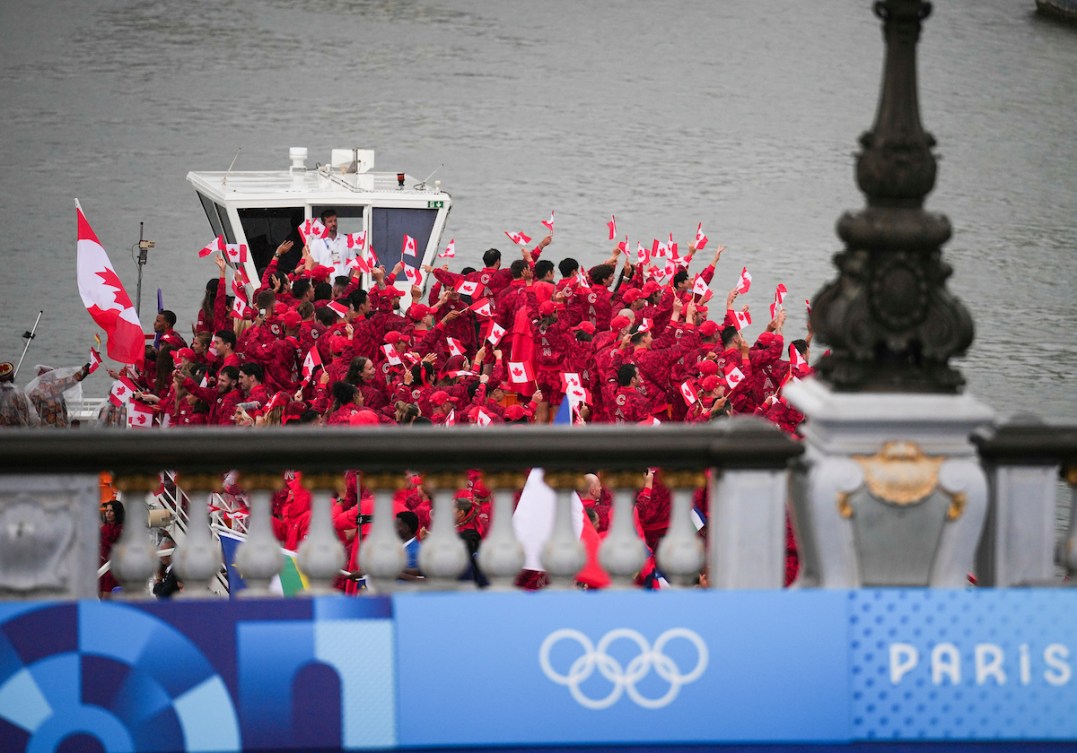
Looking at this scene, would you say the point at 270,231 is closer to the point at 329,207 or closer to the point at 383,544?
the point at 329,207

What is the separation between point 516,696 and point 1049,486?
211cm

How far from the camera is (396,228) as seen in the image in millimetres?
24953

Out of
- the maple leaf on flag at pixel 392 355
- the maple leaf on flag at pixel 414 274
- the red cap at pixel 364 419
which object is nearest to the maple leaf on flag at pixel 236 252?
the maple leaf on flag at pixel 414 274

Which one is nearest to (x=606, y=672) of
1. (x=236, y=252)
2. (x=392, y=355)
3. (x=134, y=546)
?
(x=134, y=546)

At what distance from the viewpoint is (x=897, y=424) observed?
6363 mm

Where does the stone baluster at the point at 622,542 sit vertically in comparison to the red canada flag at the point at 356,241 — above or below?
below

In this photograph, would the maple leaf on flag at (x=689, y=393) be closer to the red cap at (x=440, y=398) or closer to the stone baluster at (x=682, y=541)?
the red cap at (x=440, y=398)

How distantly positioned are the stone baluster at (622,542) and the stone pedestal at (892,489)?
62cm

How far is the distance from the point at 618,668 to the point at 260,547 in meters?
1.35

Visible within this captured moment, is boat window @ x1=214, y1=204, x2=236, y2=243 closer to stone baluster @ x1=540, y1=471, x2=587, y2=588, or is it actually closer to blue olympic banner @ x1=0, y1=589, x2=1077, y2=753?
stone baluster @ x1=540, y1=471, x2=587, y2=588

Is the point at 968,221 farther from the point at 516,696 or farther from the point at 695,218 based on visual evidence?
the point at 516,696

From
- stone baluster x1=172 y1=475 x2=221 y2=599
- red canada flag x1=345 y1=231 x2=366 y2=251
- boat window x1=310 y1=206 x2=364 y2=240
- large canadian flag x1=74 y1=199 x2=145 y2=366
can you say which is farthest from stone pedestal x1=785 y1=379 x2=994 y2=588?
boat window x1=310 y1=206 x2=364 y2=240

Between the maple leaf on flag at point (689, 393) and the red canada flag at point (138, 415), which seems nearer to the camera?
the maple leaf on flag at point (689, 393)

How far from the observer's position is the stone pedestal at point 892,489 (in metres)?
6.36
